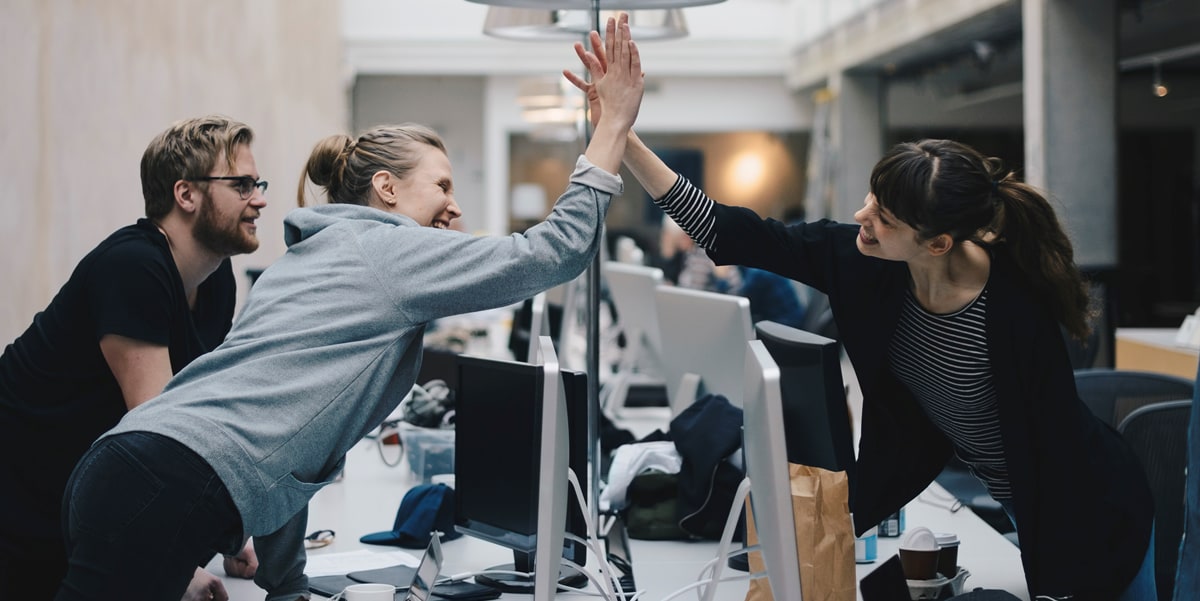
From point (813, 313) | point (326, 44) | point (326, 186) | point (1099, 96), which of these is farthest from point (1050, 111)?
point (326, 44)

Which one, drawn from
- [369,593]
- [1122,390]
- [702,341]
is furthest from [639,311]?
[369,593]

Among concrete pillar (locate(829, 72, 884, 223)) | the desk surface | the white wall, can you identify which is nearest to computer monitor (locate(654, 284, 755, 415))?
the desk surface

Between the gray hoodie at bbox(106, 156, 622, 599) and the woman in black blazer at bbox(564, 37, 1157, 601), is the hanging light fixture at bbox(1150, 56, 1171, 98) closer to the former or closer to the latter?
the woman in black blazer at bbox(564, 37, 1157, 601)

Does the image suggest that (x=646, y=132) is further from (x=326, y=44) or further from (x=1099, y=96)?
(x=1099, y=96)

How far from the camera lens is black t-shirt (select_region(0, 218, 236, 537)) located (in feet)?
6.64

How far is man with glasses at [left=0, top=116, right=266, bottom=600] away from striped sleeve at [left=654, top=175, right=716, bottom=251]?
0.84 m

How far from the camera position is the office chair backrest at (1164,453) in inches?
107

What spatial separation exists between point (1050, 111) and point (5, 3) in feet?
→ 21.6

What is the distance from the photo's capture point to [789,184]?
602 inches

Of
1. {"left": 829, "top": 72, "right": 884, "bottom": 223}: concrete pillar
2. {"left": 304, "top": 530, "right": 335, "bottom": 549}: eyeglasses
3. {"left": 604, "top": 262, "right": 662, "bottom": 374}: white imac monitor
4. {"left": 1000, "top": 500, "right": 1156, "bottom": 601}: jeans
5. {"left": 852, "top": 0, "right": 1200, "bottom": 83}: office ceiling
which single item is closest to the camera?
{"left": 1000, "top": 500, "right": 1156, "bottom": 601}: jeans

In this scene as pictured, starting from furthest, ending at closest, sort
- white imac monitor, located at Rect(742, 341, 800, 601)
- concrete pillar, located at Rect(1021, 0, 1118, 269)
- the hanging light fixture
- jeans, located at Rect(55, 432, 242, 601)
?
the hanging light fixture
concrete pillar, located at Rect(1021, 0, 1118, 269)
jeans, located at Rect(55, 432, 242, 601)
white imac monitor, located at Rect(742, 341, 800, 601)

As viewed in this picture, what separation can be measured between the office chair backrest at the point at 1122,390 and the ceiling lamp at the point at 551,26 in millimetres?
1834

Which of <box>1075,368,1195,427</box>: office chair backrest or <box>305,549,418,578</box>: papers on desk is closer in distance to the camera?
<box>305,549,418,578</box>: papers on desk

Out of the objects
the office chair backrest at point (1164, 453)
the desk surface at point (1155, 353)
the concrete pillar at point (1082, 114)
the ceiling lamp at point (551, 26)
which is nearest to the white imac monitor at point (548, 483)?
the office chair backrest at point (1164, 453)
